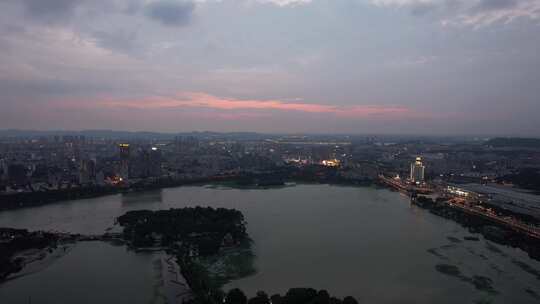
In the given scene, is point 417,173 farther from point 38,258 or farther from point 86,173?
point 38,258

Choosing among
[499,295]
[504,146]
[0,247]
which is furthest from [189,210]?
[504,146]

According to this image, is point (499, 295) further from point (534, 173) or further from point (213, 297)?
point (534, 173)

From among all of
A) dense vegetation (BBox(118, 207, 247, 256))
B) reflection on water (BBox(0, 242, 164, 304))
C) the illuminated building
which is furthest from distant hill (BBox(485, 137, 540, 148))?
reflection on water (BBox(0, 242, 164, 304))

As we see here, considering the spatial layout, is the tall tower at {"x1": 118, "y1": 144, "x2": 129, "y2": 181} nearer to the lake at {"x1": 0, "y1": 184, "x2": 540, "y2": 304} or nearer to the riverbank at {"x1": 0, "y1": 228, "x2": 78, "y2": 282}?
the lake at {"x1": 0, "y1": 184, "x2": 540, "y2": 304}

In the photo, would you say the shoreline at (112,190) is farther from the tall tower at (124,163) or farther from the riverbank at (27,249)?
the riverbank at (27,249)

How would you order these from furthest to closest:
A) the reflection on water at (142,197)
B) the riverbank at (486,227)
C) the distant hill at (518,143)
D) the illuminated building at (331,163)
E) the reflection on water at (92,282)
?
the distant hill at (518,143) → the illuminated building at (331,163) → the reflection on water at (142,197) → the riverbank at (486,227) → the reflection on water at (92,282)

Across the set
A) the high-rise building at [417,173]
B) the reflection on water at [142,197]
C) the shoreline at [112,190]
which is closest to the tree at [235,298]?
the reflection on water at [142,197]

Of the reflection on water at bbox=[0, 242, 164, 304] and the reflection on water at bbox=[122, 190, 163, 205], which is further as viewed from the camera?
the reflection on water at bbox=[122, 190, 163, 205]
